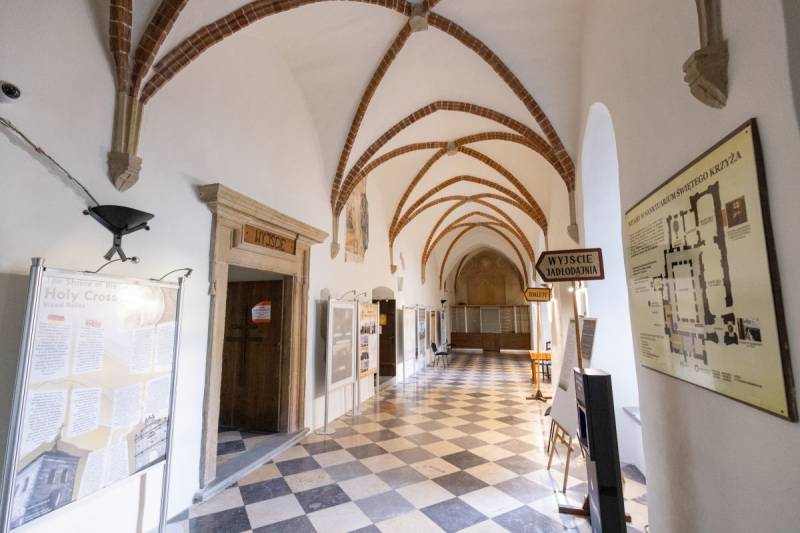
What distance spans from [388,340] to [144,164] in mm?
7715

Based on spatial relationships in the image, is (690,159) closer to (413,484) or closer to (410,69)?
(413,484)

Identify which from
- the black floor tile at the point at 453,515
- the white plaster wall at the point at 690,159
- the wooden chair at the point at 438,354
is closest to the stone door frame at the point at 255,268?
the black floor tile at the point at 453,515

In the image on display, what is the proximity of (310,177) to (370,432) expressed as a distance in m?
4.02

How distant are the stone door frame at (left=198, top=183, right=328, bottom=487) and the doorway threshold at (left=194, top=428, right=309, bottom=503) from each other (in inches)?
3.8

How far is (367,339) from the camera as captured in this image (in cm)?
666

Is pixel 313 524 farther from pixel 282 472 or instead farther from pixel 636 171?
pixel 636 171

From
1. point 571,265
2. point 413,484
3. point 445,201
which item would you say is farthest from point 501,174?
point 413,484

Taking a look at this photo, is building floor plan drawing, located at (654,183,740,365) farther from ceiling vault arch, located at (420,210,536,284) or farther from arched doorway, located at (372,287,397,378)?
ceiling vault arch, located at (420,210,536,284)

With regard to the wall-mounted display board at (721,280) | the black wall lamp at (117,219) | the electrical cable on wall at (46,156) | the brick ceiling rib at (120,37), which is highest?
the brick ceiling rib at (120,37)

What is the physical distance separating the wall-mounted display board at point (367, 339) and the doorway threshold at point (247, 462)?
1614 millimetres

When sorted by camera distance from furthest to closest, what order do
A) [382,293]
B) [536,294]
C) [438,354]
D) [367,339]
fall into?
[438,354] < [382,293] < [536,294] < [367,339]

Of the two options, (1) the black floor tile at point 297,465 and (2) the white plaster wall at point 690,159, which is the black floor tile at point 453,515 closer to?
(2) the white plaster wall at point 690,159

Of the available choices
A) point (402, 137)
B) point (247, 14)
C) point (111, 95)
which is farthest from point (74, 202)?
point (402, 137)

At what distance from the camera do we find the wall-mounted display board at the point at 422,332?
1166 cm
